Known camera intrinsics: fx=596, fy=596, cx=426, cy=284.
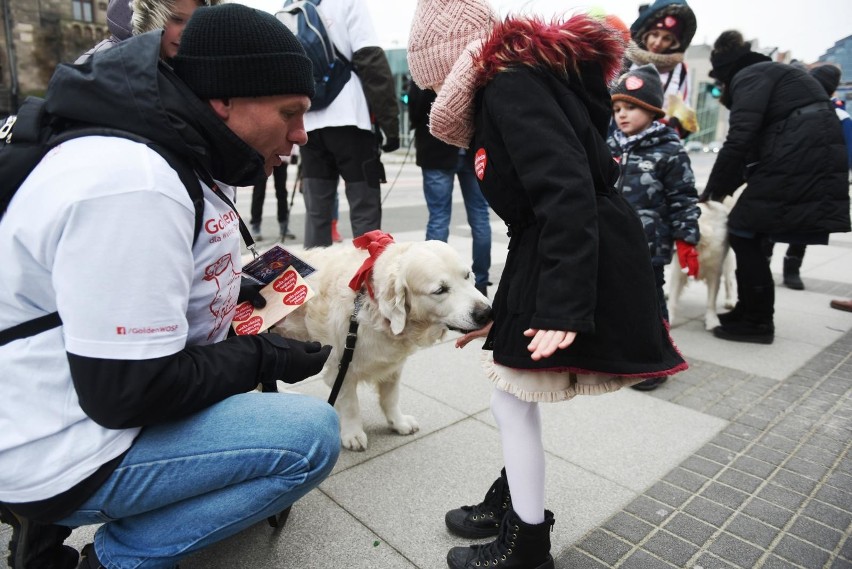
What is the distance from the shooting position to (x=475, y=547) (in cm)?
212

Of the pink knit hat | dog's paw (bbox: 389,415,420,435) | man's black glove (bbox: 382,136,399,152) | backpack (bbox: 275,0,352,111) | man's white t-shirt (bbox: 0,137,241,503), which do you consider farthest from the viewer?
man's black glove (bbox: 382,136,399,152)

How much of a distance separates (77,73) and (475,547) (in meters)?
1.91

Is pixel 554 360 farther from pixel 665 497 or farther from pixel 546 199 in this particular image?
pixel 665 497

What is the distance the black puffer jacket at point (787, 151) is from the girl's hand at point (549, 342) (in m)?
3.50

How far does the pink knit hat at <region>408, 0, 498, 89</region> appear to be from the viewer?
6.24ft

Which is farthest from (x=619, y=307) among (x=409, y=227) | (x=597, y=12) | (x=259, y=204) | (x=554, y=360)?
(x=409, y=227)

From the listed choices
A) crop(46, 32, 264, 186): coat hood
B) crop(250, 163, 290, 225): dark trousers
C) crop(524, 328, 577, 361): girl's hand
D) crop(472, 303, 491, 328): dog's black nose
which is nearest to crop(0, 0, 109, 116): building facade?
crop(250, 163, 290, 225): dark trousers

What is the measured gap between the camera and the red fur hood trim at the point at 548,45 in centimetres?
170

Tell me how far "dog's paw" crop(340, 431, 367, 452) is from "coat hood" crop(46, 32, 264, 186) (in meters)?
1.76

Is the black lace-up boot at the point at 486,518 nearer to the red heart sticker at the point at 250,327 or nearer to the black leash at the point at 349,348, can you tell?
the black leash at the point at 349,348

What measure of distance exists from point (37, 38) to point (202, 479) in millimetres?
55039

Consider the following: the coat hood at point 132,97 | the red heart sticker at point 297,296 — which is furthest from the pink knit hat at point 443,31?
the red heart sticker at point 297,296

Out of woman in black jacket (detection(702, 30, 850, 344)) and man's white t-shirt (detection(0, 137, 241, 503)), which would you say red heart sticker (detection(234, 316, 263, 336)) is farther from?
woman in black jacket (detection(702, 30, 850, 344))

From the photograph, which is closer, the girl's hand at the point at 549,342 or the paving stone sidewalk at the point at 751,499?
the girl's hand at the point at 549,342
